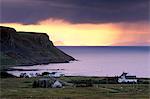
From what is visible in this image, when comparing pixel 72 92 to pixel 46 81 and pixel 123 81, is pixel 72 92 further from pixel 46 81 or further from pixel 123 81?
pixel 123 81

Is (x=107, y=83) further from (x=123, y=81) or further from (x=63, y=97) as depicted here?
(x=63, y=97)

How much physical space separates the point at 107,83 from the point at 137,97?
3691cm

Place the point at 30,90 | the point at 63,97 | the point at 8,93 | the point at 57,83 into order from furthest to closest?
1. the point at 57,83
2. the point at 30,90
3. the point at 8,93
4. the point at 63,97

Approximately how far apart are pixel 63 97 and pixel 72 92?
10.3 m

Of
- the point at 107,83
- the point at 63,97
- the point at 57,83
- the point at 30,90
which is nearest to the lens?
the point at 63,97

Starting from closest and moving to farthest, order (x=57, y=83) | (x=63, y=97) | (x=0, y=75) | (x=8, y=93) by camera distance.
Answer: (x=63, y=97) → (x=8, y=93) → (x=57, y=83) → (x=0, y=75)

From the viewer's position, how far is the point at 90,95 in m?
86.6

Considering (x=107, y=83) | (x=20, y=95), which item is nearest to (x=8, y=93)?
(x=20, y=95)

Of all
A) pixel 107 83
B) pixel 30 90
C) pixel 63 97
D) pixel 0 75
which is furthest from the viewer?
pixel 0 75

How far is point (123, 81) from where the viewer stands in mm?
123312

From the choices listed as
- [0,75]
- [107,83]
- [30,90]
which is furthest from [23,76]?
[30,90]

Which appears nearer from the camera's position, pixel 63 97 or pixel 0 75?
pixel 63 97

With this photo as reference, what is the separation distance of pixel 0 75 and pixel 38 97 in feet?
210

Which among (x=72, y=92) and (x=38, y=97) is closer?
(x=38, y=97)
